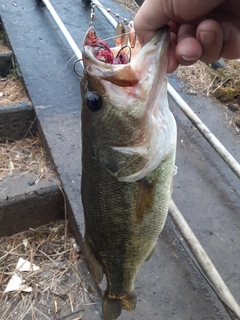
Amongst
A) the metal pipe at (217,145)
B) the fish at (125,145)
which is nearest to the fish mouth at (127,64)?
the fish at (125,145)

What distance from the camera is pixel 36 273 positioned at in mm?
2869

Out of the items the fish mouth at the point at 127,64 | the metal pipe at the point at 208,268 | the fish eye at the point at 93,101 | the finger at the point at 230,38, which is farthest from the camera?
the metal pipe at the point at 208,268

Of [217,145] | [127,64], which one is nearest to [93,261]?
[127,64]

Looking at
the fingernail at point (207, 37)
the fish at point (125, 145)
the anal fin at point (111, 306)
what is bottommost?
the anal fin at point (111, 306)

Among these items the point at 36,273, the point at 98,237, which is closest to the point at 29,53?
the point at 36,273

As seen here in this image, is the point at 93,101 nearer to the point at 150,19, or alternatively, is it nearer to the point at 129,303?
the point at 150,19

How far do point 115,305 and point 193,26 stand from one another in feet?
4.56

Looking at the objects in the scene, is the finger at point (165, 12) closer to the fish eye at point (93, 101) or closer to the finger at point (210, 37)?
the finger at point (210, 37)

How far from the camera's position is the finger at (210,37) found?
168cm

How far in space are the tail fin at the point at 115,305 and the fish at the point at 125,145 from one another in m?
0.27

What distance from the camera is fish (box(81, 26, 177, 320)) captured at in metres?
1.57

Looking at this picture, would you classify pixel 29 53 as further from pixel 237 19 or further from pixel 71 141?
pixel 237 19

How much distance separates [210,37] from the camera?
171cm

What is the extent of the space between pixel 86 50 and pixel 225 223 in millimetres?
1902
